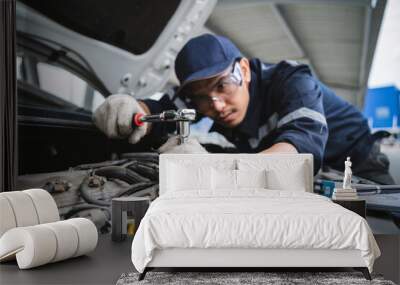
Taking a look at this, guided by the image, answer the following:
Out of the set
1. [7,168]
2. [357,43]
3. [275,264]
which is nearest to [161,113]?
[7,168]

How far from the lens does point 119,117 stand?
585 centimetres

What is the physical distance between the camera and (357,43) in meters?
5.67

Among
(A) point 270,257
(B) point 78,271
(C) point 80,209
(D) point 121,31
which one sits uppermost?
(D) point 121,31

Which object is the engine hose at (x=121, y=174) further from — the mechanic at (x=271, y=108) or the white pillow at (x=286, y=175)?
the white pillow at (x=286, y=175)

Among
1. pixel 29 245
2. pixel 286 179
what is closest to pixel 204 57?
pixel 286 179

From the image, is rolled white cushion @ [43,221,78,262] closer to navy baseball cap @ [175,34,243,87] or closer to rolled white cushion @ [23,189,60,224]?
rolled white cushion @ [23,189,60,224]

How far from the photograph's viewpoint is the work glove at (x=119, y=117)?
5832 millimetres

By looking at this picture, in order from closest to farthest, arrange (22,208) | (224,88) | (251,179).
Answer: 1. (22,208)
2. (251,179)
3. (224,88)

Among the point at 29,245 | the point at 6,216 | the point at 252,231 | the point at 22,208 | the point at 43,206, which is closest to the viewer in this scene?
the point at 252,231

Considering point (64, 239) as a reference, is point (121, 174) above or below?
above

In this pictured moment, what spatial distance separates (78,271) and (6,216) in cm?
70

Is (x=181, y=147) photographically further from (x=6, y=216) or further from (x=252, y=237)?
(x=252, y=237)

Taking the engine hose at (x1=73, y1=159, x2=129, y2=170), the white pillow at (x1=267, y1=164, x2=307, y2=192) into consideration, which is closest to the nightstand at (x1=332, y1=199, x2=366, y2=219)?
the white pillow at (x1=267, y1=164, x2=307, y2=192)

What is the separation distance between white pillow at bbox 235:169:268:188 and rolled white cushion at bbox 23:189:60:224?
1626 mm
